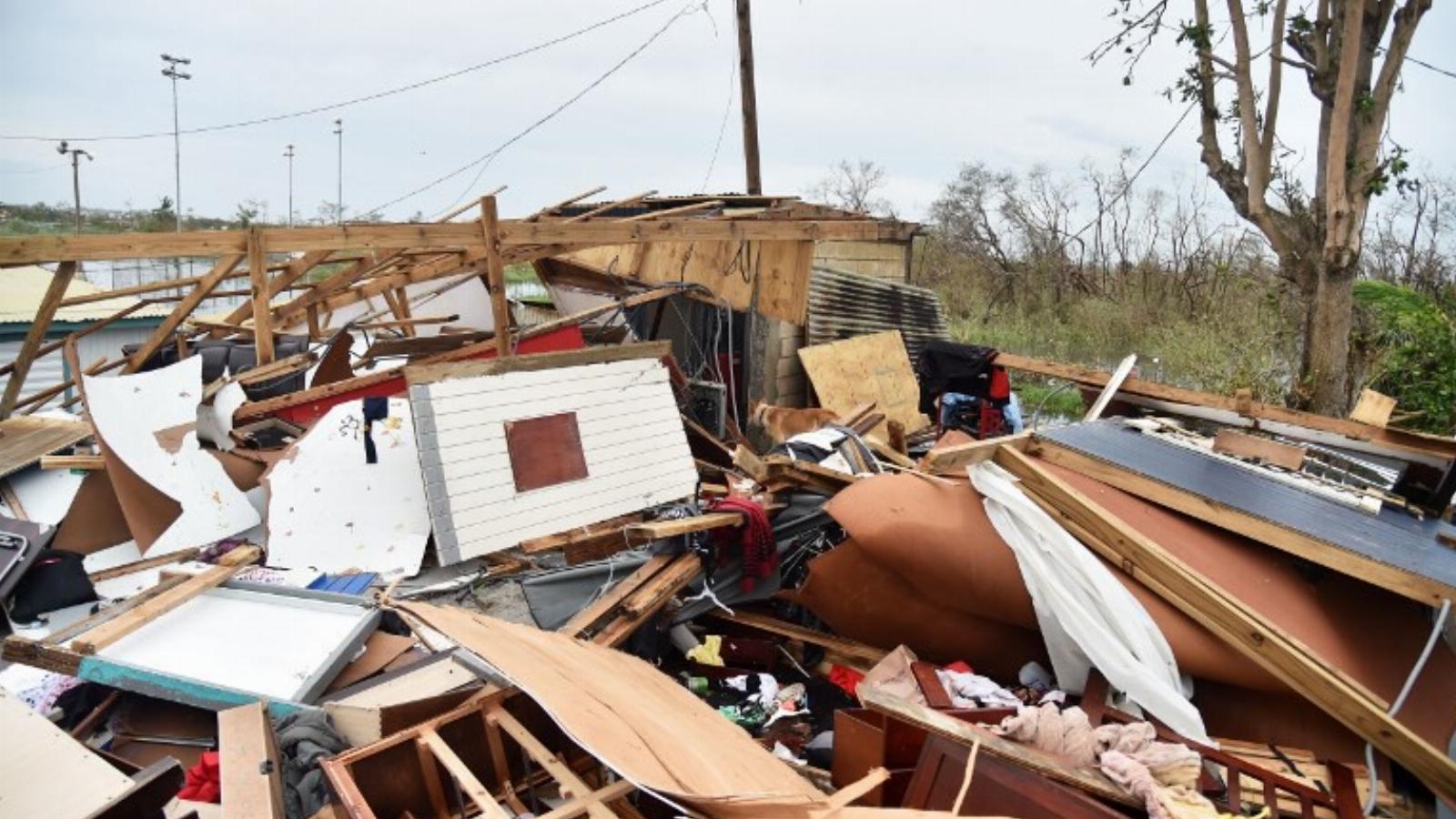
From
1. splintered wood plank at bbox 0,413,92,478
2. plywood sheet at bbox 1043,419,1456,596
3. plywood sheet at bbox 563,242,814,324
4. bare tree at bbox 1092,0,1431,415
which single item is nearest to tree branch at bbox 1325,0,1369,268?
bare tree at bbox 1092,0,1431,415

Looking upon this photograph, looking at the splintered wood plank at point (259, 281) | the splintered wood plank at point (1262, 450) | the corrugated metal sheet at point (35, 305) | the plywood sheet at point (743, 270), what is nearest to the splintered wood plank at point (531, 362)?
the splintered wood plank at point (259, 281)

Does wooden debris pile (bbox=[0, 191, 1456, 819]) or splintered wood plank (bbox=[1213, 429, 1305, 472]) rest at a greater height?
splintered wood plank (bbox=[1213, 429, 1305, 472])

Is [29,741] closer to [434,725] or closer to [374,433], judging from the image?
[434,725]

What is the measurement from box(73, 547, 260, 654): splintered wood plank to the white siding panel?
1179 millimetres

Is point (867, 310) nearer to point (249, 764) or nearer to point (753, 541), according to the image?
point (753, 541)

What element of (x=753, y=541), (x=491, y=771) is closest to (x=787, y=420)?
(x=753, y=541)

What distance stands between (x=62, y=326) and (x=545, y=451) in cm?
1097

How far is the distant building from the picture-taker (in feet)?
39.1

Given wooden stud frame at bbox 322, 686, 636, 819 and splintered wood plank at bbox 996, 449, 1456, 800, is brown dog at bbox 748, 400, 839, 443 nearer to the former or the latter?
splintered wood plank at bbox 996, 449, 1456, 800

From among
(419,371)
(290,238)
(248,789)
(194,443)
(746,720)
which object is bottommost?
(746,720)

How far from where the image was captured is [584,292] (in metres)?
11.3

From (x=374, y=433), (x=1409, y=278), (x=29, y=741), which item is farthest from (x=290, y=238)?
(x=1409, y=278)

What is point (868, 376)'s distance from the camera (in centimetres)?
979

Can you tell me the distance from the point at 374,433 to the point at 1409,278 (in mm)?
16867
